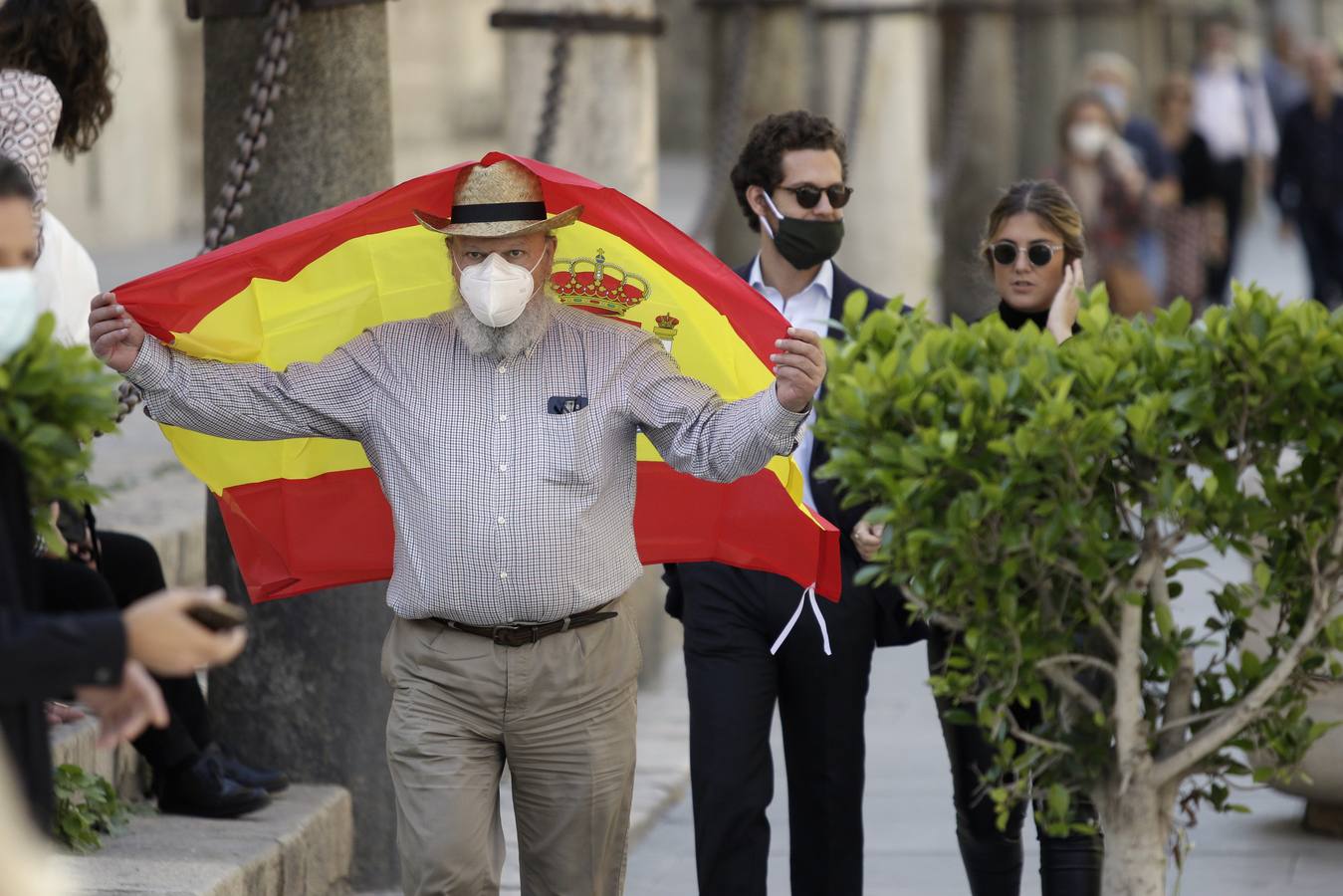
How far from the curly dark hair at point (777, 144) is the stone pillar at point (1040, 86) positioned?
12.9 metres

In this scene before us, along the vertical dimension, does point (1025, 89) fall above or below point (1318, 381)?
above

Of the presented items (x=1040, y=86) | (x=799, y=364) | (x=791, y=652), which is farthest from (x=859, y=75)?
(x=799, y=364)

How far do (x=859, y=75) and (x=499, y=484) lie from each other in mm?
7596

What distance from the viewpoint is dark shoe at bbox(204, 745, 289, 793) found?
5.66m

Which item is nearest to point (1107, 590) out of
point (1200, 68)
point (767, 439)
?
point (767, 439)

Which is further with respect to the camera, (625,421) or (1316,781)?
(1316,781)

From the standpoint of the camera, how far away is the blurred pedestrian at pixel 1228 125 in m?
16.6

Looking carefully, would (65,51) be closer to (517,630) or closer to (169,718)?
(169,718)

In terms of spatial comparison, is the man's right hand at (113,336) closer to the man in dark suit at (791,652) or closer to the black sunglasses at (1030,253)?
the man in dark suit at (791,652)

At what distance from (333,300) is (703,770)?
1356mm

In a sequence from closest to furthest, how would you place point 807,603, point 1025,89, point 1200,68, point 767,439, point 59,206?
point 767,439
point 807,603
point 59,206
point 1025,89
point 1200,68

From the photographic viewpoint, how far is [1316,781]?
608cm

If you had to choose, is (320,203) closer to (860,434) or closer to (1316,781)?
(860,434)

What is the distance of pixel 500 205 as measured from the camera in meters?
4.38
